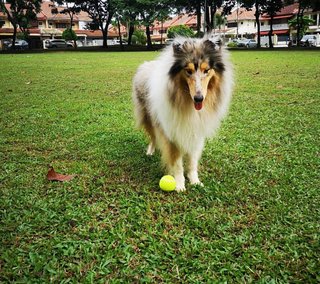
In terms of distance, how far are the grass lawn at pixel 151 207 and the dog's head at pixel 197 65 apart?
3.31ft

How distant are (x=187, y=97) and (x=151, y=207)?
1.06 m

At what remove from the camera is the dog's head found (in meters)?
2.74

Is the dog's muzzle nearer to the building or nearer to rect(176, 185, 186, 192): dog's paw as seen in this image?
rect(176, 185, 186, 192): dog's paw

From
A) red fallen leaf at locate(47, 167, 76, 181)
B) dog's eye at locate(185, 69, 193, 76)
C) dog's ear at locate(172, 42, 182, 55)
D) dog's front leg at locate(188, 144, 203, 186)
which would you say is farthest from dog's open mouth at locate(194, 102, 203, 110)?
red fallen leaf at locate(47, 167, 76, 181)

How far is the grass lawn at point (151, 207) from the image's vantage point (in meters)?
2.08

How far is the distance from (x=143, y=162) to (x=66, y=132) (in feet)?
5.43

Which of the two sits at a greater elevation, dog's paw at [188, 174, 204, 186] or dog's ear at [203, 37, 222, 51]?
dog's ear at [203, 37, 222, 51]

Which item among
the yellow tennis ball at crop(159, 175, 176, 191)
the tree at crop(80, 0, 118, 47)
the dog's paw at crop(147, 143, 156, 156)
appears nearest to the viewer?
the yellow tennis ball at crop(159, 175, 176, 191)

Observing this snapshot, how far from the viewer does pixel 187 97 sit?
295cm

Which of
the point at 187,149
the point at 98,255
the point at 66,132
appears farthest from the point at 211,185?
the point at 66,132

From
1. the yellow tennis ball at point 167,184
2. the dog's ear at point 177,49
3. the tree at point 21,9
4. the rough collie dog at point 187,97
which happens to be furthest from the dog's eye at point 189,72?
the tree at point 21,9

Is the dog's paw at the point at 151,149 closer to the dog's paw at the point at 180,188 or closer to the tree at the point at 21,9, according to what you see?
the dog's paw at the point at 180,188

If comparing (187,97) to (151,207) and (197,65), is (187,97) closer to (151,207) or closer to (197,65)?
(197,65)

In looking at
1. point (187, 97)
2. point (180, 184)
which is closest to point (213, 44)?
point (187, 97)
